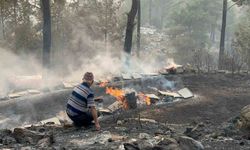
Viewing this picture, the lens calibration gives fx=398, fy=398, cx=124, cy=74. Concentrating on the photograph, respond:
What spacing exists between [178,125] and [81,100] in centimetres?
342

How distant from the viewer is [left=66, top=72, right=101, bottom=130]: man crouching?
9555 millimetres

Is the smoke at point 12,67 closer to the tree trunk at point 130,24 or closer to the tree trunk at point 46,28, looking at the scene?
the tree trunk at point 46,28

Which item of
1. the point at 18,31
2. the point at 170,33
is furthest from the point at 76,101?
the point at 170,33

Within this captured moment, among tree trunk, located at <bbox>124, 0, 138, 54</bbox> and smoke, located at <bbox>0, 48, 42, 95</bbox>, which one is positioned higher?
tree trunk, located at <bbox>124, 0, 138, 54</bbox>

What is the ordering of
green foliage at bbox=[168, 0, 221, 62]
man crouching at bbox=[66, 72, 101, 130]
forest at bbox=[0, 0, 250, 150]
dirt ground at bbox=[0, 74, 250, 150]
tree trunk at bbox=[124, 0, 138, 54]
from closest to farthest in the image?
dirt ground at bbox=[0, 74, 250, 150], forest at bbox=[0, 0, 250, 150], man crouching at bbox=[66, 72, 101, 130], tree trunk at bbox=[124, 0, 138, 54], green foliage at bbox=[168, 0, 221, 62]

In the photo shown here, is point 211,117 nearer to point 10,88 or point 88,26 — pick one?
point 10,88

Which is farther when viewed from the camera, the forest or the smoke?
the smoke

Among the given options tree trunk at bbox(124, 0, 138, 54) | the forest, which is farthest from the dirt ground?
tree trunk at bbox(124, 0, 138, 54)

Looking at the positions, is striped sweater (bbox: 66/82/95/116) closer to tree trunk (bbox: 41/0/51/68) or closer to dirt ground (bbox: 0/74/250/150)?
dirt ground (bbox: 0/74/250/150)

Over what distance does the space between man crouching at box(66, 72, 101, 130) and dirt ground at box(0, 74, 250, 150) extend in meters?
0.33

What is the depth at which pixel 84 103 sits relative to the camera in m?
9.70

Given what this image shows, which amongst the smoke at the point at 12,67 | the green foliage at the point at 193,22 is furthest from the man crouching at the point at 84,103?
the green foliage at the point at 193,22

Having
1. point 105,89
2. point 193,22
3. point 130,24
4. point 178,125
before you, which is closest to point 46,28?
point 105,89

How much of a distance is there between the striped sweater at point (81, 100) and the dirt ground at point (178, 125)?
0.55 m
